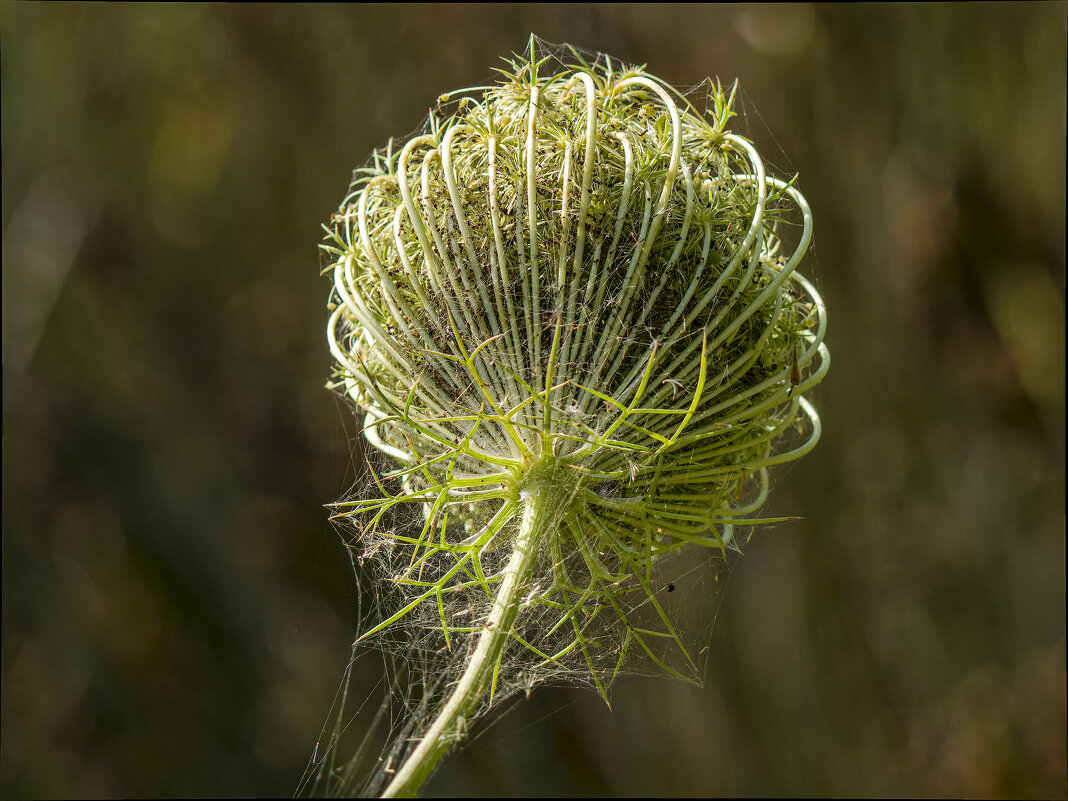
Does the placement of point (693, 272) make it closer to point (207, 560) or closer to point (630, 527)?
point (630, 527)

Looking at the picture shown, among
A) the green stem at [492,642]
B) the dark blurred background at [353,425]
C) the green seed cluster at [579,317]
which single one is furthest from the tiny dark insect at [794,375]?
the dark blurred background at [353,425]

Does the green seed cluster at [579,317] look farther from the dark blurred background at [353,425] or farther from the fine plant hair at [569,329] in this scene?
the dark blurred background at [353,425]

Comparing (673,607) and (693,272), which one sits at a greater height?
(693,272)

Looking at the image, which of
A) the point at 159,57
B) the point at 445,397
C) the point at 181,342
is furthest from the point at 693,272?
the point at 159,57

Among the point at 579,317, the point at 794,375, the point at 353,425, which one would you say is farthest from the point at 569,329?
the point at 353,425

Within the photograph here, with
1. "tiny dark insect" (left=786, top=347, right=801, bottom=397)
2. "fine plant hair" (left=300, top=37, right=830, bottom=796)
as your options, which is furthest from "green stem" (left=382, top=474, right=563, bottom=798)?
"tiny dark insect" (left=786, top=347, right=801, bottom=397)
